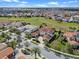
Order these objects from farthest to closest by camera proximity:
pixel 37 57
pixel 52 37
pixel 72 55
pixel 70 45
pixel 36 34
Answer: pixel 36 34, pixel 52 37, pixel 70 45, pixel 72 55, pixel 37 57

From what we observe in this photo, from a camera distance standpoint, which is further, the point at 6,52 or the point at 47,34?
the point at 47,34

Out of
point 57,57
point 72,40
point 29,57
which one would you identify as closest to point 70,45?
point 72,40

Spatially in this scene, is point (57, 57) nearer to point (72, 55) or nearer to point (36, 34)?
point (72, 55)

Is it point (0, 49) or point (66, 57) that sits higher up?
point (0, 49)

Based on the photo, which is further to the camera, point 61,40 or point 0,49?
point 61,40

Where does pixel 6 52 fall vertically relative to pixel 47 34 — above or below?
above

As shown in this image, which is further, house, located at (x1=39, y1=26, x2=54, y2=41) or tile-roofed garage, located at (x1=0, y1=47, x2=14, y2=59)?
house, located at (x1=39, y1=26, x2=54, y2=41)

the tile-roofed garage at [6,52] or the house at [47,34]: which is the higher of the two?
the tile-roofed garage at [6,52]

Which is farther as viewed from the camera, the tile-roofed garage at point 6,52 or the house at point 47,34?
the house at point 47,34

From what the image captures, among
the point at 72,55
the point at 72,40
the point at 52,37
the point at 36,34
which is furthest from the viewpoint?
the point at 36,34

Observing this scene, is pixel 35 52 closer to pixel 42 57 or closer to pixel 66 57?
pixel 42 57

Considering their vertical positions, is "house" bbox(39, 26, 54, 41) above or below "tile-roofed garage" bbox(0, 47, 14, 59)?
below
